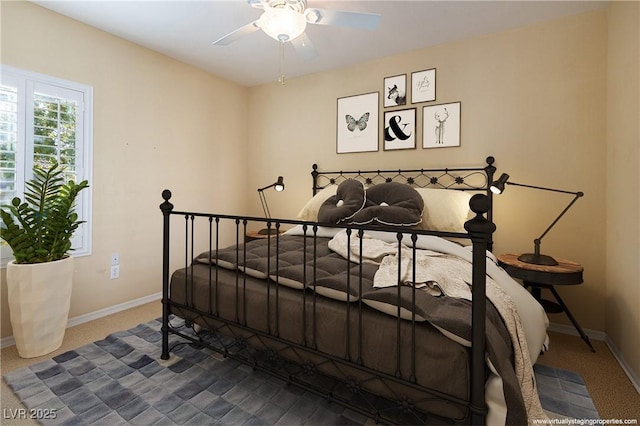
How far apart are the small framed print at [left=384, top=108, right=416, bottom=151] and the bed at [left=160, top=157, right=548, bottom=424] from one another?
4.28 ft

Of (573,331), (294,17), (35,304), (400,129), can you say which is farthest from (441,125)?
(35,304)

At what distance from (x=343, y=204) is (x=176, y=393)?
1.72m

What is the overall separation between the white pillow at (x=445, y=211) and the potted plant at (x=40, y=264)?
2592mm

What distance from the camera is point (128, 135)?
2869 millimetres

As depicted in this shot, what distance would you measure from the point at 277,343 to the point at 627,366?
2131mm

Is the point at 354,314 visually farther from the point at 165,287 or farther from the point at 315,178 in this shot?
the point at 315,178

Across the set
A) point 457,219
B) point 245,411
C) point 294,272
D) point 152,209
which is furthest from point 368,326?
point 152,209

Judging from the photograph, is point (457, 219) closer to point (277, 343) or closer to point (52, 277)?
point (277, 343)

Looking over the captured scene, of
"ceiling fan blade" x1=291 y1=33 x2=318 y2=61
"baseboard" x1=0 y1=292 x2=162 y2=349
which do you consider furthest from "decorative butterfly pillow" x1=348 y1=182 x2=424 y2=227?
"baseboard" x1=0 y1=292 x2=162 y2=349

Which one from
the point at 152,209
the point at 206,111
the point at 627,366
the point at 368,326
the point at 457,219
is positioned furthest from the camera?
the point at 206,111

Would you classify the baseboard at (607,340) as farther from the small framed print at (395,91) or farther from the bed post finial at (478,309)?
the small framed print at (395,91)

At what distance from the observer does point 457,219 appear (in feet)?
7.98

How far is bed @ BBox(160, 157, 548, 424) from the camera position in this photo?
1.01 m

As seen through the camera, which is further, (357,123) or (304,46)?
(357,123)
